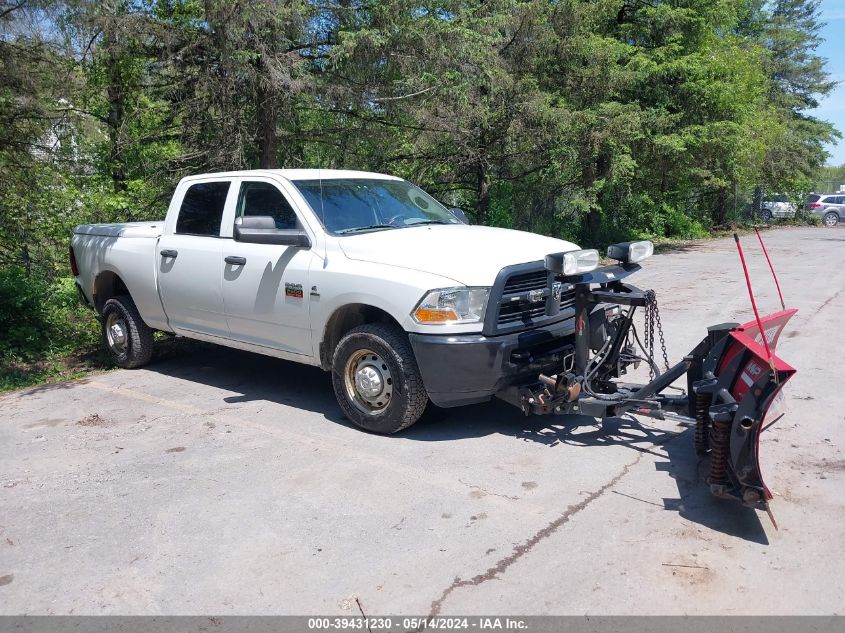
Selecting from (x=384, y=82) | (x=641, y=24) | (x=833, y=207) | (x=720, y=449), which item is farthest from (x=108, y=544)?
(x=833, y=207)

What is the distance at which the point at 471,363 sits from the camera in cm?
514

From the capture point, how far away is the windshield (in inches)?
243

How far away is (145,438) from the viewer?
5.88 metres

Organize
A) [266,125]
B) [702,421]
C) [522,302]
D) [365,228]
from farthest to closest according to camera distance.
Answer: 1. [266,125]
2. [365,228]
3. [522,302]
4. [702,421]

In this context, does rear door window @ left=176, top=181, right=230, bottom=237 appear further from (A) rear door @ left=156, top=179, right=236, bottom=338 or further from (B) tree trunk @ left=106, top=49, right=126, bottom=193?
(B) tree trunk @ left=106, top=49, right=126, bottom=193

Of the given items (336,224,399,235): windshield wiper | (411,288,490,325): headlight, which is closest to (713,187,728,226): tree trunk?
(336,224,399,235): windshield wiper

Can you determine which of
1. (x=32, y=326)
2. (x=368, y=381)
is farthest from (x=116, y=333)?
(x=368, y=381)

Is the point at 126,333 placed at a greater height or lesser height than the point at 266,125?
lesser

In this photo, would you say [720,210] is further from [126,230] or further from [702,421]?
[702,421]

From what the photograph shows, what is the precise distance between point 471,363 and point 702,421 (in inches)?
59.7

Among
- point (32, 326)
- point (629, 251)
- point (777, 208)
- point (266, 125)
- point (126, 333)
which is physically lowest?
point (32, 326)

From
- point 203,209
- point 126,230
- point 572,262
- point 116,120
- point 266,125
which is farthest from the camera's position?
point 116,120

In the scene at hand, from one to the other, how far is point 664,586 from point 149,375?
6.01m
